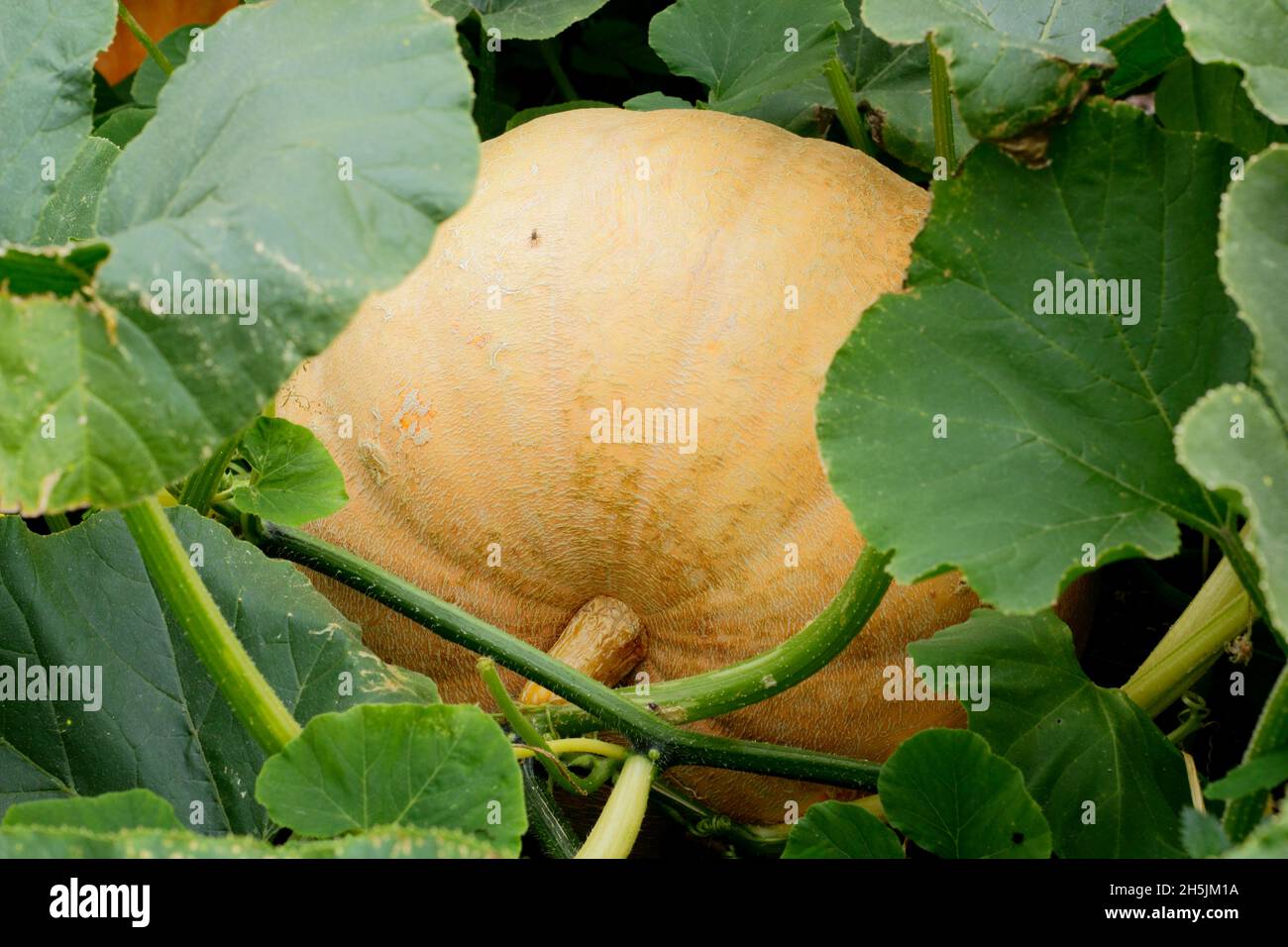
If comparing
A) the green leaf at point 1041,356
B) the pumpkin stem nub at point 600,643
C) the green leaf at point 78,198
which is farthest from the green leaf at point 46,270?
the pumpkin stem nub at point 600,643

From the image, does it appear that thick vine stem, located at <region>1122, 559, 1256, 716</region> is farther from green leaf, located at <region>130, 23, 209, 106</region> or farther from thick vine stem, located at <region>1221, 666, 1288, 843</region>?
green leaf, located at <region>130, 23, 209, 106</region>

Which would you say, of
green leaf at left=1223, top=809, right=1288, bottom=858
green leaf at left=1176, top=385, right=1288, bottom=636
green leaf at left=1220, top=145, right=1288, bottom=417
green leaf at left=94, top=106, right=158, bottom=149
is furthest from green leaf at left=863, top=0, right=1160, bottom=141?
green leaf at left=94, top=106, right=158, bottom=149

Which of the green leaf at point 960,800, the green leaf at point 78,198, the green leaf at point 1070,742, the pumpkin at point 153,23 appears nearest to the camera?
the green leaf at point 960,800

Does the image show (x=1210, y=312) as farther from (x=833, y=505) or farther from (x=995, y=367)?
(x=833, y=505)

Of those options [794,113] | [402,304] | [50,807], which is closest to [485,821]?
[50,807]

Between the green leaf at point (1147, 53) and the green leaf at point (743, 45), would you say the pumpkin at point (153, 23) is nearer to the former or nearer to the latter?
the green leaf at point (743, 45)

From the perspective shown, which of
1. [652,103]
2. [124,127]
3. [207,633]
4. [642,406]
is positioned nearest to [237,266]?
[207,633]
